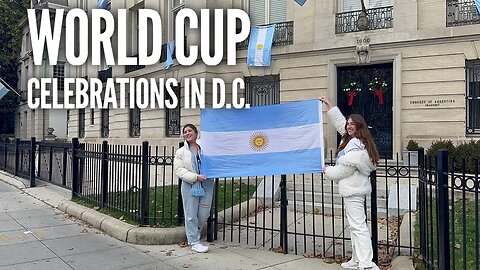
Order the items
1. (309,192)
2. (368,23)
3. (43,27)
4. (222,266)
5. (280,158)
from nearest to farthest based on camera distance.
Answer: (222,266) → (280,158) → (309,192) → (368,23) → (43,27)

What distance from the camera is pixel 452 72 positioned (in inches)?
507

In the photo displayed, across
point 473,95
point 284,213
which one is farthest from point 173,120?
point 284,213

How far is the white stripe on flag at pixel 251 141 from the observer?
18.3 feet

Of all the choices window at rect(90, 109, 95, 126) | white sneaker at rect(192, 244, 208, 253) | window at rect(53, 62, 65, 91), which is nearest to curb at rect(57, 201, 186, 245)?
white sneaker at rect(192, 244, 208, 253)

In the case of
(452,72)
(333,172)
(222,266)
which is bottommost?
(222,266)

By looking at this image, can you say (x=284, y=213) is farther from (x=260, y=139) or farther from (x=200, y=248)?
(x=200, y=248)

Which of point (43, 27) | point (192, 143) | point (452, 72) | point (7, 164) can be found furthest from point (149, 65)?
point (192, 143)

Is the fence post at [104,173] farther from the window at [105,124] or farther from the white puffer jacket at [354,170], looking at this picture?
the window at [105,124]

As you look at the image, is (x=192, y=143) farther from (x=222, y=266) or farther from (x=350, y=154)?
(x=350, y=154)

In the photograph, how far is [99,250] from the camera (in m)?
5.80

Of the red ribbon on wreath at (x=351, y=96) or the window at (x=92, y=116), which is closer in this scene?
the red ribbon on wreath at (x=351, y=96)

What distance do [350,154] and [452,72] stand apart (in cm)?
1023

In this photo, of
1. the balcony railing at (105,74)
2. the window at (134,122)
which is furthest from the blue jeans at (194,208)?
the balcony railing at (105,74)

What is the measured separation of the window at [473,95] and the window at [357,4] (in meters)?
3.54
